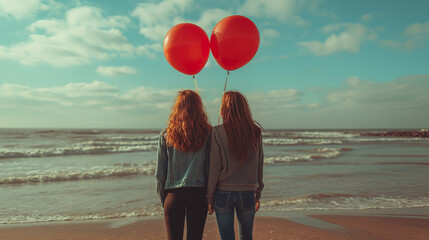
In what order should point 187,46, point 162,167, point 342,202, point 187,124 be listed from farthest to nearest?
point 342,202 → point 187,46 → point 162,167 → point 187,124

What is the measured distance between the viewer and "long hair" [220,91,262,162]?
7.80 ft

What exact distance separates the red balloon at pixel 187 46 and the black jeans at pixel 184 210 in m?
1.55

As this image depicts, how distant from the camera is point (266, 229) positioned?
438 centimetres

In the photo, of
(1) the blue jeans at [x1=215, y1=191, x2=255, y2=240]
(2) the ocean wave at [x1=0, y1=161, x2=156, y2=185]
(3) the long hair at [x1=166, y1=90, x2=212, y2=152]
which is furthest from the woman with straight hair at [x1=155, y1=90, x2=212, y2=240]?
(2) the ocean wave at [x1=0, y1=161, x2=156, y2=185]

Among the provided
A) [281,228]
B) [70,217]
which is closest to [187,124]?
[281,228]

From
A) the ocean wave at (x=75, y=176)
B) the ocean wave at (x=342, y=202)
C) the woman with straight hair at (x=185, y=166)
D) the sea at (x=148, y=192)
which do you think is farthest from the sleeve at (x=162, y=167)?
the ocean wave at (x=75, y=176)

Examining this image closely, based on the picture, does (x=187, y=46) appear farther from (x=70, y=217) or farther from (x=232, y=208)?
(x=70, y=217)

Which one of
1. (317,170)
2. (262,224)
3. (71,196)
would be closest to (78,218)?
(71,196)

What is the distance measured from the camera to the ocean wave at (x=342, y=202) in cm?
571

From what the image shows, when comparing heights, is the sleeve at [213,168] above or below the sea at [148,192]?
above

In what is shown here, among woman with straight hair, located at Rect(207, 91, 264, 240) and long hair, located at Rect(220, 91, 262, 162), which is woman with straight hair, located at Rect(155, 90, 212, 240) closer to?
woman with straight hair, located at Rect(207, 91, 264, 240)

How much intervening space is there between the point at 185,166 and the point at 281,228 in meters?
2.69

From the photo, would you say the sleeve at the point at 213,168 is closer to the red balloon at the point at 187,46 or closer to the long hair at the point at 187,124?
the long hair at the point at 187,124

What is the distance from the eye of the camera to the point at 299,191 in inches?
275
